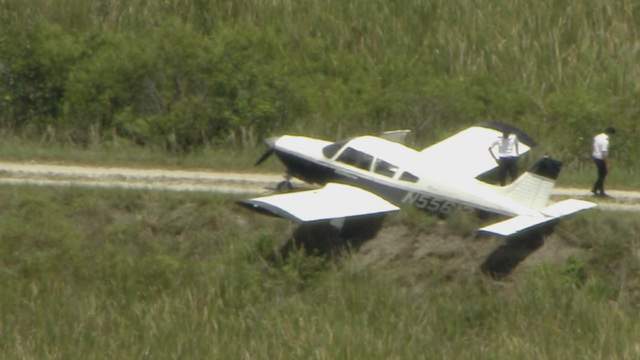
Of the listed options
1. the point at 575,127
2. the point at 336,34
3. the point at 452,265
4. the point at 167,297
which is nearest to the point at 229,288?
the point at 167,297

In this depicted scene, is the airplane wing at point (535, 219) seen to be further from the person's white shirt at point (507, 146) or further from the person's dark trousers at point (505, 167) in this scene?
the person's white shirt at point (507, 146)

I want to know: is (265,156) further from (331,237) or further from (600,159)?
(600,159)

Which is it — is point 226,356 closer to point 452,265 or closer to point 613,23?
point 452,265

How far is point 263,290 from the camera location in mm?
24969

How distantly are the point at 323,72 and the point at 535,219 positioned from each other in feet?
43.3

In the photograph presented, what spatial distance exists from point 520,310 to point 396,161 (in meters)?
4.51

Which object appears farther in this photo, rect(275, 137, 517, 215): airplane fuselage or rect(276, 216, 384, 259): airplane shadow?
rect(276, 216, 384, 259): airplane shadow

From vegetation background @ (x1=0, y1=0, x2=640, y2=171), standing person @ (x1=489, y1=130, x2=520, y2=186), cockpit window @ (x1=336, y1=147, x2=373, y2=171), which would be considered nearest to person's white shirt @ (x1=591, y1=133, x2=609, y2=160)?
standing person @ (x1=489, y1=130, x2=520, y2=186)

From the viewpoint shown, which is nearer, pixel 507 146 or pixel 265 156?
pixel 507 146

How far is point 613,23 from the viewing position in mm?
38594

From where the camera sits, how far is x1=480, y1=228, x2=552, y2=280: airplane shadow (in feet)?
84.6

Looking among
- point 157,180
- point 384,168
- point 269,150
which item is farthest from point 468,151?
point 157,180

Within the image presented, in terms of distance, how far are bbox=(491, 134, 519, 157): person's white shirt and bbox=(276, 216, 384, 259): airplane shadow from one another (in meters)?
3.02

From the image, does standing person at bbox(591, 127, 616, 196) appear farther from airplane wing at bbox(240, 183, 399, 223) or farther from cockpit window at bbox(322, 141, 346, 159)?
cockpit window at bbox(322, 141, 346, 159)
